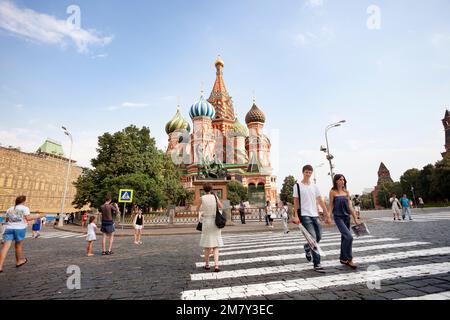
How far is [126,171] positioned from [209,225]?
91.6ft

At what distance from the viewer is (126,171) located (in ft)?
98.8

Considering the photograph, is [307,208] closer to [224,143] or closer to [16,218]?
[16,218]

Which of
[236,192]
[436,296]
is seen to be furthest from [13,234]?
[236,192]

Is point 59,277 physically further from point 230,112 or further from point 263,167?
point 230,112

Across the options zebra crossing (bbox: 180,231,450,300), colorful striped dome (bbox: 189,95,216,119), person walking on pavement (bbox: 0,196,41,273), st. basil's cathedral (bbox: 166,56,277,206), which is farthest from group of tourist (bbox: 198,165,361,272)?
colorful striped dome (bbox: 189,95,216,119)

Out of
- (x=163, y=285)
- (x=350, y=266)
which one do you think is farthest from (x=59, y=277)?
(x=350, y=266)

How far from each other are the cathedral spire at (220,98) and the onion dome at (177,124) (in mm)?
9401

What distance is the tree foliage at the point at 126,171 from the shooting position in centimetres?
Result: 2650

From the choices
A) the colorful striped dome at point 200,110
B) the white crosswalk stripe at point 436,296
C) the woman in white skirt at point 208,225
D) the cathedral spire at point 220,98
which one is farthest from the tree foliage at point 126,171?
the cathedral spire at point 220,98

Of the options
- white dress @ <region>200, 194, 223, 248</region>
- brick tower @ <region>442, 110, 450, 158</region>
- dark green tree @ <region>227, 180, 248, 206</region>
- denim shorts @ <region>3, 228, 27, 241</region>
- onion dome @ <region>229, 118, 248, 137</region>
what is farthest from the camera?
onion dome @ <region>229, 118, 248, 137</region>

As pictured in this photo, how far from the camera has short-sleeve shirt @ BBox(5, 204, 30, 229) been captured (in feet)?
19.9

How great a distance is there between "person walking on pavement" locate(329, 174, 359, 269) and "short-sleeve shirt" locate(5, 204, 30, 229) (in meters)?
7.67

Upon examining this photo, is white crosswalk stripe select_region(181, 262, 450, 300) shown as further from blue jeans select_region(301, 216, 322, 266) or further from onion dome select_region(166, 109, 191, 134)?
onion dome select_region(166, 109, 191, 134)
